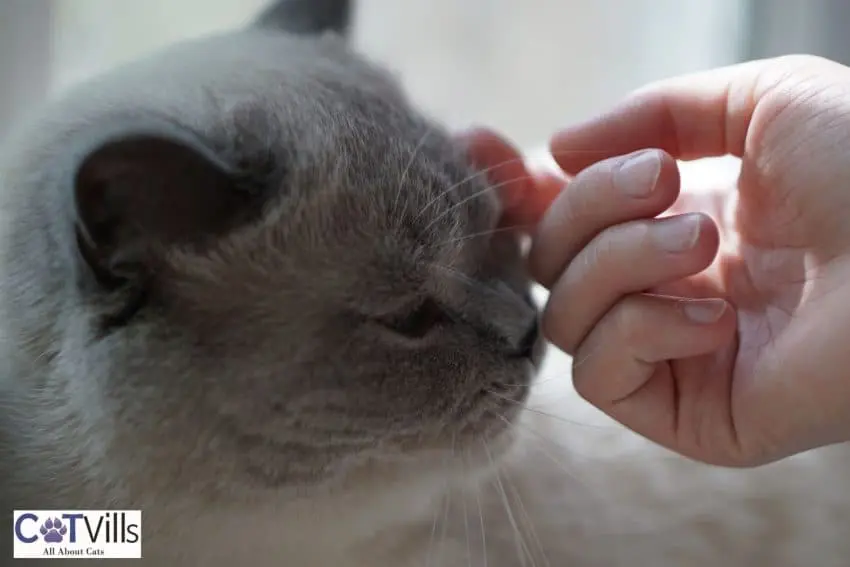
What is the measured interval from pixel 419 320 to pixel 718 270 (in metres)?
0.30

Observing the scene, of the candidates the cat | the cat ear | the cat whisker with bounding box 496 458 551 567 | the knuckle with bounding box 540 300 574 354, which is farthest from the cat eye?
the cat ear

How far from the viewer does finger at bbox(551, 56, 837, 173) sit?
0.88 m

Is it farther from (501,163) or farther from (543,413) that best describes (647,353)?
(501,163)

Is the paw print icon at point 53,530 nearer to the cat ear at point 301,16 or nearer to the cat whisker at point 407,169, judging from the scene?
the cat whisker at point 407,169

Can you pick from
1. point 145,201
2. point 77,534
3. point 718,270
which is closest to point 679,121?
point 718,270

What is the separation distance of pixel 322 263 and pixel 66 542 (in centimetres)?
31

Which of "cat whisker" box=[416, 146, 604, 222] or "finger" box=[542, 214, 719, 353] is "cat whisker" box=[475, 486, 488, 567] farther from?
"cat whisker" box=[416, 146, 604, 222]

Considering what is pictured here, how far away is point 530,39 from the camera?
1328 mm

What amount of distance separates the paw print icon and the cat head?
0.28 ft

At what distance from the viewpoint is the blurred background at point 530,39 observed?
1048 millimetres

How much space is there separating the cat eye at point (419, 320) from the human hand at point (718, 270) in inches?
4.6

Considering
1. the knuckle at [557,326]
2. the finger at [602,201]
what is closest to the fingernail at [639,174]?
the finger at [602,201]

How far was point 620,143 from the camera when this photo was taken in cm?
91

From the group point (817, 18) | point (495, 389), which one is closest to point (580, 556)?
point (495, 389)
